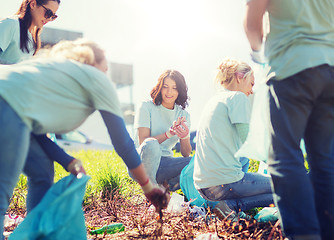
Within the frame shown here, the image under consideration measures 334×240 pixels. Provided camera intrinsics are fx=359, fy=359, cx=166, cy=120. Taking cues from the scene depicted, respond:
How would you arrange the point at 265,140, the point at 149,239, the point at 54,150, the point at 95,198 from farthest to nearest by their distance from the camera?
the point at 95,198
the point at 149,239
the point at 54,150
the point at 265,140

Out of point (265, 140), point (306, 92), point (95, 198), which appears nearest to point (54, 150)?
point (265, 140)

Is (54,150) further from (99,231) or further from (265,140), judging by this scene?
(265,140)

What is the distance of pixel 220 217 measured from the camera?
8.85ft

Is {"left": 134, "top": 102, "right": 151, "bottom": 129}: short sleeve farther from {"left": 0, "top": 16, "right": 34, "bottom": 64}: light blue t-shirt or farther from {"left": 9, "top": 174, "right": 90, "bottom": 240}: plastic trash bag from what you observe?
{"left": 9, "top": 174, "right": 90, "bottom": 240}: plastic trash bag

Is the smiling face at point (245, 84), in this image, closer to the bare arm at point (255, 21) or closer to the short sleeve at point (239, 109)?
the short sleeve at point (239, 109)

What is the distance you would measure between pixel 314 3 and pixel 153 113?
8.05 feet

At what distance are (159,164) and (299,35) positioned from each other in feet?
7.78

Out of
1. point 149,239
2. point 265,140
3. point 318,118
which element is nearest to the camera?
point 318,118

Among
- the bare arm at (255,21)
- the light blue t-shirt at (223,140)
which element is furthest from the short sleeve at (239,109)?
the bare arm at (255,21)

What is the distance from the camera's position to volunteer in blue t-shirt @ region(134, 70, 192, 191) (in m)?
3.59

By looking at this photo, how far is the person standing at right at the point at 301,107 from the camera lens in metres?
1.60

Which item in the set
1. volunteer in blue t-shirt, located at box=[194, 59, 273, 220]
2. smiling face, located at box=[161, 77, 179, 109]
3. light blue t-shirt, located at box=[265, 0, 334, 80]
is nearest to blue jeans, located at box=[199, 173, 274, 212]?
volunteer in blue t-shirt, located at box=[194, 59, 273, 220]

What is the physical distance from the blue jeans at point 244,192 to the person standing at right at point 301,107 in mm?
942

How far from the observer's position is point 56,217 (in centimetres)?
166
